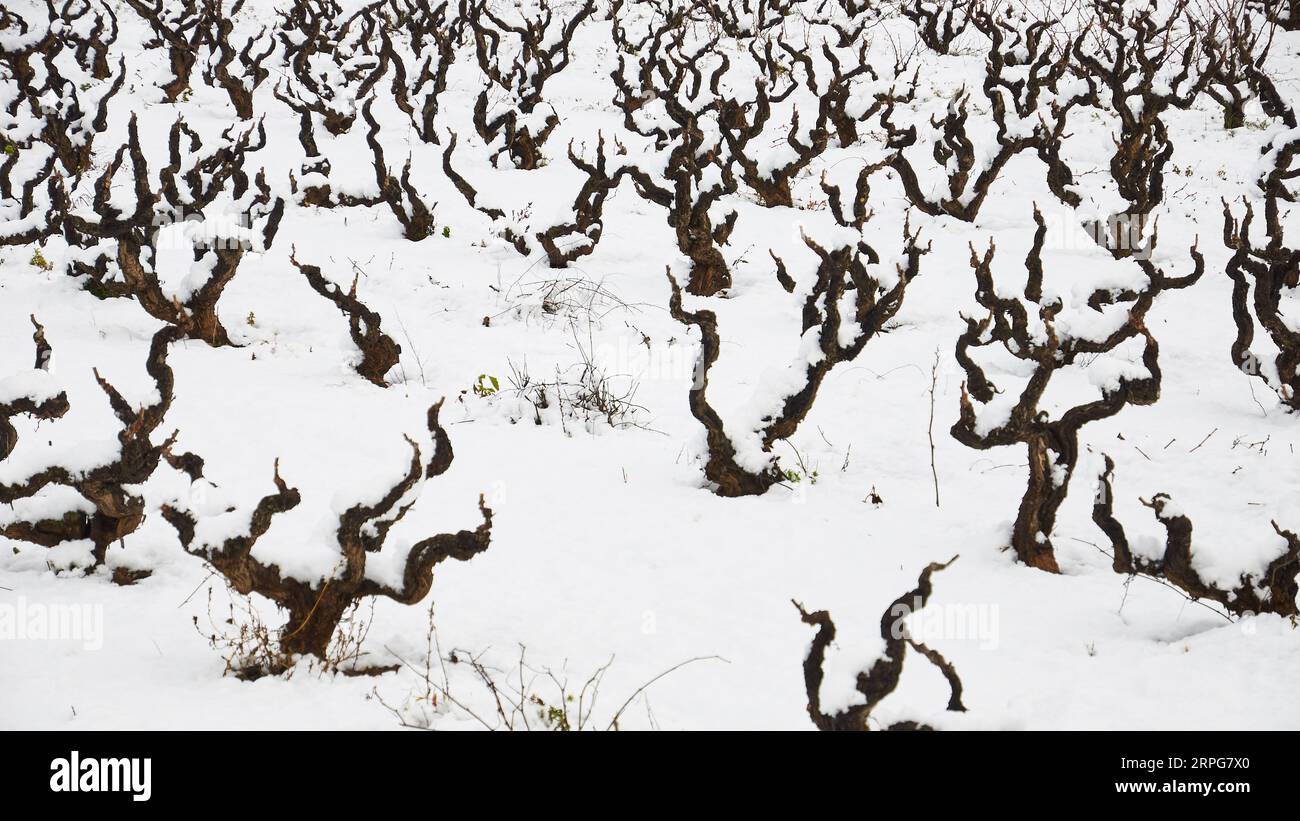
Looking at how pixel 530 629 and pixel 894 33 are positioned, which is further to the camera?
pixel 894 33

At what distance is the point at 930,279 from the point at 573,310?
281cm

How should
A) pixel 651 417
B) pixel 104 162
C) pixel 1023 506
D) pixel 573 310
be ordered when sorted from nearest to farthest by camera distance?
pixel 1023 506 < pixel 651 417 < pixel 573 310 < pixel 104 162

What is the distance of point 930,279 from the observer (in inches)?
259

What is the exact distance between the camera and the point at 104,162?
31.5 feet

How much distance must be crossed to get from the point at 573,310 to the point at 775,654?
3.71 m

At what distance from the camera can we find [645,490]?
400cm

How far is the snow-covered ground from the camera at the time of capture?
8.41 feet

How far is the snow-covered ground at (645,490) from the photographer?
2562 mm

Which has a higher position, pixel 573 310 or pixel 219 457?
pixel 573 310
